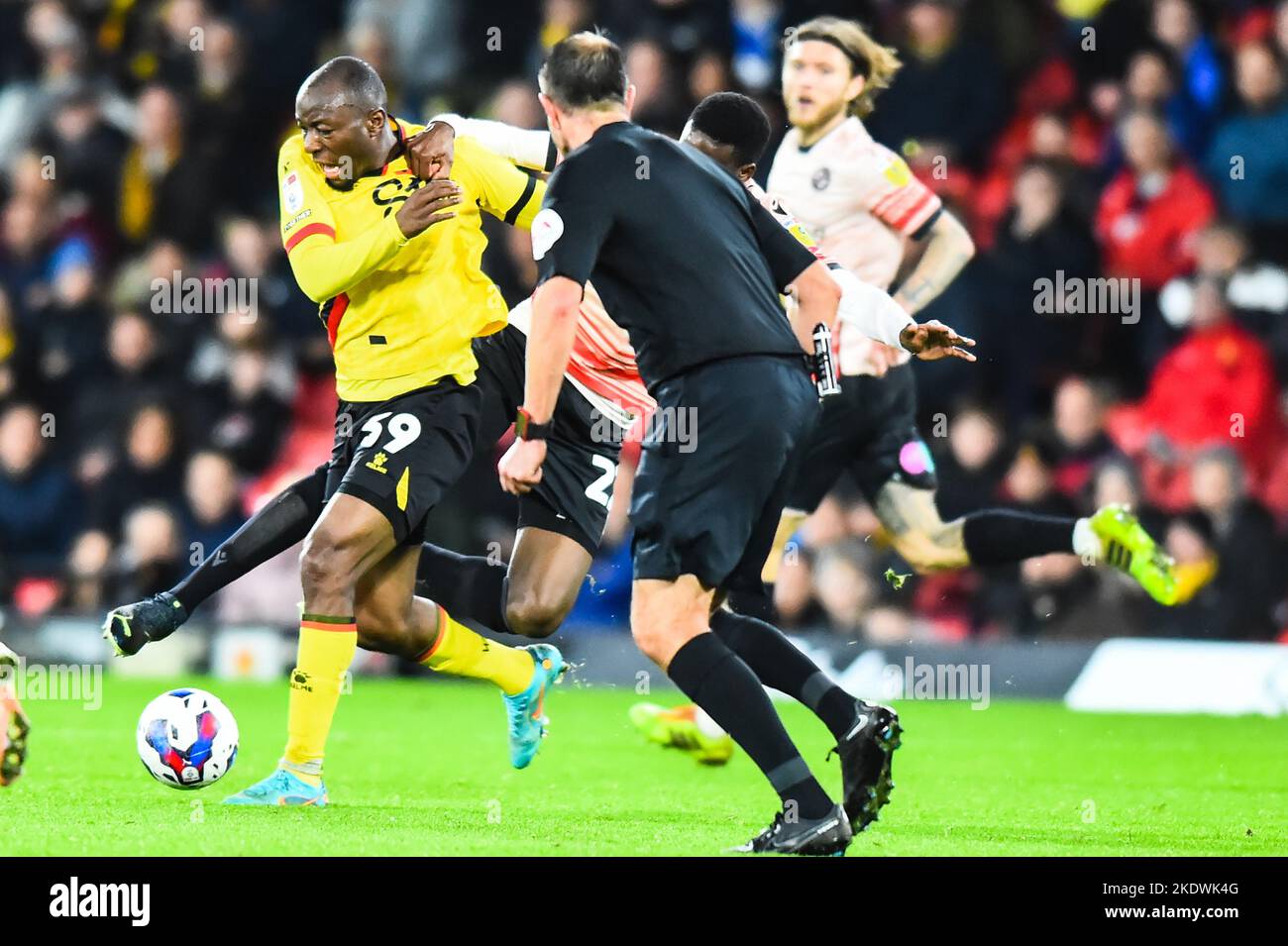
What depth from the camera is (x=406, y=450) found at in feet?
21.4

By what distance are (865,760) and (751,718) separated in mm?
422

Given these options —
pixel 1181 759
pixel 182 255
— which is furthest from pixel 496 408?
pixel 182 255

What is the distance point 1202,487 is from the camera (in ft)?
34.7

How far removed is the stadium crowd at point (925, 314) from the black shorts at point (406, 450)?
4463 mm

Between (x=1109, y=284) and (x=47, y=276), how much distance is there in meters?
6.77

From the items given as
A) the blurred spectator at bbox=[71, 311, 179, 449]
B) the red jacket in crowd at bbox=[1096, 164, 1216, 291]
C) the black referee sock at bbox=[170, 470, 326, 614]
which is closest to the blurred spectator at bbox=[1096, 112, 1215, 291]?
the red jacket in crowd at bbox=[1096, 164, 1216, 291]

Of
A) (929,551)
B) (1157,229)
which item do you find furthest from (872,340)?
(1157,229)

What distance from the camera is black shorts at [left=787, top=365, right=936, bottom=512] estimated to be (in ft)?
28.4

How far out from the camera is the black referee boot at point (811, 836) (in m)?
5.25

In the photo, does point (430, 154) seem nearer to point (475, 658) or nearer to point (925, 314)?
point (475, 658)

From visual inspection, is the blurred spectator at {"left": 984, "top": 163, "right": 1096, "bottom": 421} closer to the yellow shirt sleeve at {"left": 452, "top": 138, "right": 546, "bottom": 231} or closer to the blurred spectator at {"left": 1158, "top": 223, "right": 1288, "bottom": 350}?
the blurred spectator at {"left": 1158, "top": 223, "right": 1288, "bottom": 350}

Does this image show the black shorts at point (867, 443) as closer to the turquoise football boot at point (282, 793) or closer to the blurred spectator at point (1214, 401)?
the blurred spectator at point (1214, 401)

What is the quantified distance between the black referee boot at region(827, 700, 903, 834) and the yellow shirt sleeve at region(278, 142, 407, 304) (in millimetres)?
2031

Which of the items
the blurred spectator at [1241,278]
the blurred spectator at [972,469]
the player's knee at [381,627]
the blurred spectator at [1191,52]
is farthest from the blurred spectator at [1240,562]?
the player's knee at [381,627]
